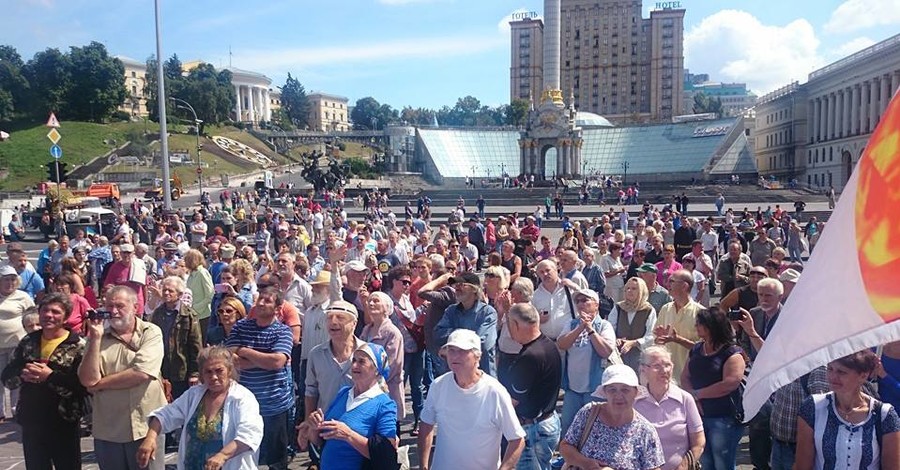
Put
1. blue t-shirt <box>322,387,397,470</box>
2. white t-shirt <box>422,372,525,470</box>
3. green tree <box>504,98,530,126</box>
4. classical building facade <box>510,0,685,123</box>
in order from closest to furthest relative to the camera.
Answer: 1. blue t-shirt <box>322,387,397,470</box>
2. white t-shirt <box>422,372,525,470</box>
3. green tree <box>504,98,530,126</box>
4. classical building facade <box>510,0,685,123</box>

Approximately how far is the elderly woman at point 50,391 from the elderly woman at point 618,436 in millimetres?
3398

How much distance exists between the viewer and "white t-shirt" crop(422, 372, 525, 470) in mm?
3779

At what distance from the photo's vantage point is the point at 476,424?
378 centimetres

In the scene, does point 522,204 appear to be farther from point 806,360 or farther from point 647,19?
point 647,19

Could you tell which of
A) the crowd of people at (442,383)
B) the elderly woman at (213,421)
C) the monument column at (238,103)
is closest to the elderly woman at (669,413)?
the crowd of people at (442,383)

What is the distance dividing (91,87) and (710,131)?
8004 cm

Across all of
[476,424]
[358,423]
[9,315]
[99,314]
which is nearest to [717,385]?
[476,424]

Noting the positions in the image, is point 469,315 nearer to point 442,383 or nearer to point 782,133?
point 442,383

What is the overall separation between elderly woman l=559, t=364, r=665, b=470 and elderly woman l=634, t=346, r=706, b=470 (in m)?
0.39

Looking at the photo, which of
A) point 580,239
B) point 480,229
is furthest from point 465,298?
point 480,229

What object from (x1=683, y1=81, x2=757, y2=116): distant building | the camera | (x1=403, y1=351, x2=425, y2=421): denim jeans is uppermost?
(x1=683, y1=81, x2=757, y2=116): distant building

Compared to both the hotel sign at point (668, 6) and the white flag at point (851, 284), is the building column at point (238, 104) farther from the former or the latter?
the white flag at point (851, 284)

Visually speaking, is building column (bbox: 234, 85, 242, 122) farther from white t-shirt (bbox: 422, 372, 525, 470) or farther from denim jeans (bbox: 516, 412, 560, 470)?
white t-shirt (bbox: 422, 372, 525, 470)

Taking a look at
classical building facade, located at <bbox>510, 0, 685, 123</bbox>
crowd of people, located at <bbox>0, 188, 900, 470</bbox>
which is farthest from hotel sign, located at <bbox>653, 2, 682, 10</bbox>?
crowd of people, located at <bbox>0, 188, 900, 470</bbox>
